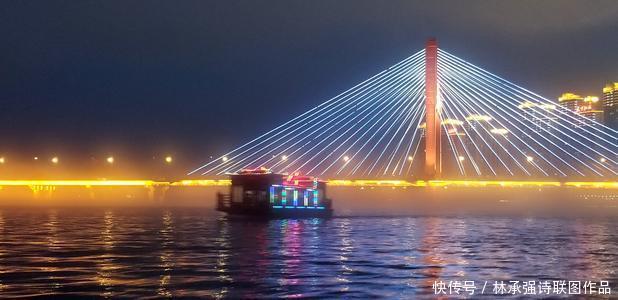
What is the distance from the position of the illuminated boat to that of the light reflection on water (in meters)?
15.4

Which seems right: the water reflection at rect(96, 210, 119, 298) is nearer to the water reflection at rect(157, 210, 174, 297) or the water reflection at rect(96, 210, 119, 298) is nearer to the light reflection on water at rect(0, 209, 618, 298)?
the light reflection on water at rect(0, 209, 618, 298)

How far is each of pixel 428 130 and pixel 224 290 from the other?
173 feet

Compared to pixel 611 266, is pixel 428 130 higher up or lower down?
higher up

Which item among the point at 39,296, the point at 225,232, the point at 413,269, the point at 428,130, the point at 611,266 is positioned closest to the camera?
the point at 39,296

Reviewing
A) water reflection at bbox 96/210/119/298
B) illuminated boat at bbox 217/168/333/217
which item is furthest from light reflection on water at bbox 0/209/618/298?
illuminated boat at bbox 217/168/333/217

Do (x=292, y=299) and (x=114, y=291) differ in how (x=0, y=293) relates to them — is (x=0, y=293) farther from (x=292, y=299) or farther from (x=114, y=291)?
(x=292, y=299)

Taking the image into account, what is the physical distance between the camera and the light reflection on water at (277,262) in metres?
17.0

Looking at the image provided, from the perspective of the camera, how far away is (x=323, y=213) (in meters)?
56.3

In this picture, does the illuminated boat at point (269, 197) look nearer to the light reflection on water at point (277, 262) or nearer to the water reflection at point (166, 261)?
the light reflection on water at point (277, 262)

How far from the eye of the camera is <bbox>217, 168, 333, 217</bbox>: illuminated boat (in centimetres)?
5238

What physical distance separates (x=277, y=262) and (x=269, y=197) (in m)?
30.0

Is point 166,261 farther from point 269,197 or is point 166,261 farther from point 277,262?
point 269,197

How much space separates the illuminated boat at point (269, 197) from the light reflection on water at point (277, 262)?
15.4 metres

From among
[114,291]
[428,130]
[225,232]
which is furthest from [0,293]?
[428,130]
